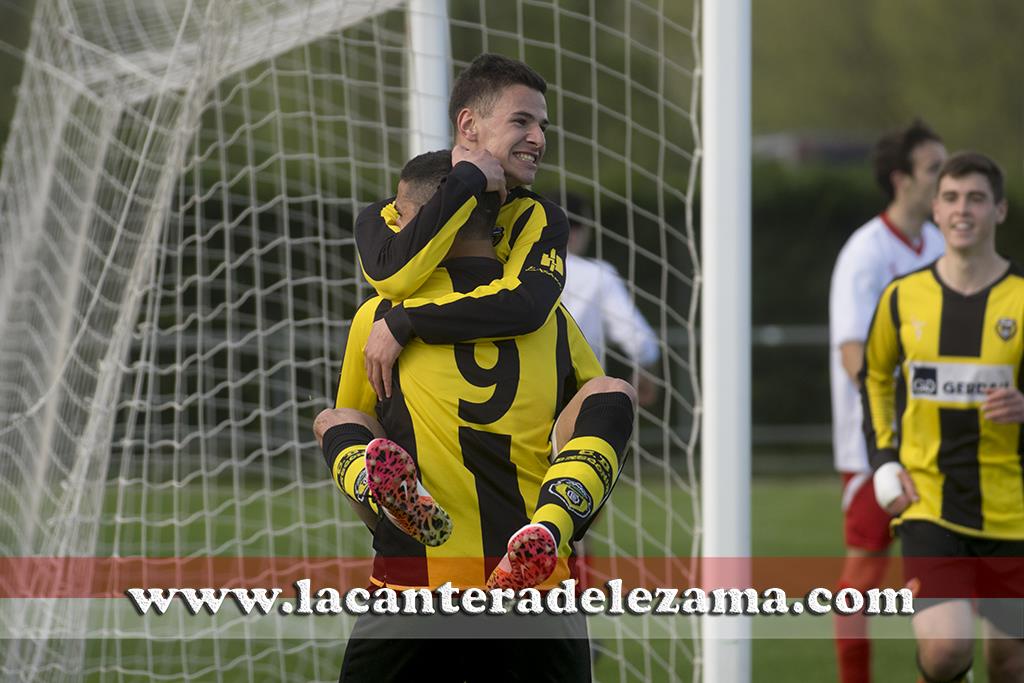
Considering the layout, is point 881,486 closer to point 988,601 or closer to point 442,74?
point 988,601

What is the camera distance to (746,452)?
154 inches

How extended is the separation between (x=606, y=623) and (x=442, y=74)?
2874 mm

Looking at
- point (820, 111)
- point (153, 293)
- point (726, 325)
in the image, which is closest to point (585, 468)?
point (726, 325)

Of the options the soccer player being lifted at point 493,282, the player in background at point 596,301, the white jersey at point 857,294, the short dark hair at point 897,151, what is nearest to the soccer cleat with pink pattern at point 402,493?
the soccer player being lifted at point 493,282

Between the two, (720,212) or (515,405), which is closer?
(515,405)

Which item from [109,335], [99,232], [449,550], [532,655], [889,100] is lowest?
[532,655]

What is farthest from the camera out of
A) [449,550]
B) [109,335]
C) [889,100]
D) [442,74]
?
[889,100]

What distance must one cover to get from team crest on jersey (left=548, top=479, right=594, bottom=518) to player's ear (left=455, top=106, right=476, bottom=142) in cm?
77

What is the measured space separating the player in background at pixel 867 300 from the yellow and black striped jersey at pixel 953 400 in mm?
607

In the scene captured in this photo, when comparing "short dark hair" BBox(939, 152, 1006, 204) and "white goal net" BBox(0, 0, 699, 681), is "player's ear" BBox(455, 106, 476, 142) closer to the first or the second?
"white goal net" BBox(0, 0, 699, 681)

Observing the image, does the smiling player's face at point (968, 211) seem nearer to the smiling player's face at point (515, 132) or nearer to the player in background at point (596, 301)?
the player in background at point (596, 301)

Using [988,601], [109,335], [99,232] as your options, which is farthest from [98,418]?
[988,601]

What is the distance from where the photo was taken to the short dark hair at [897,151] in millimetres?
5656

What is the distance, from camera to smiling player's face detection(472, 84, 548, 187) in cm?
289
